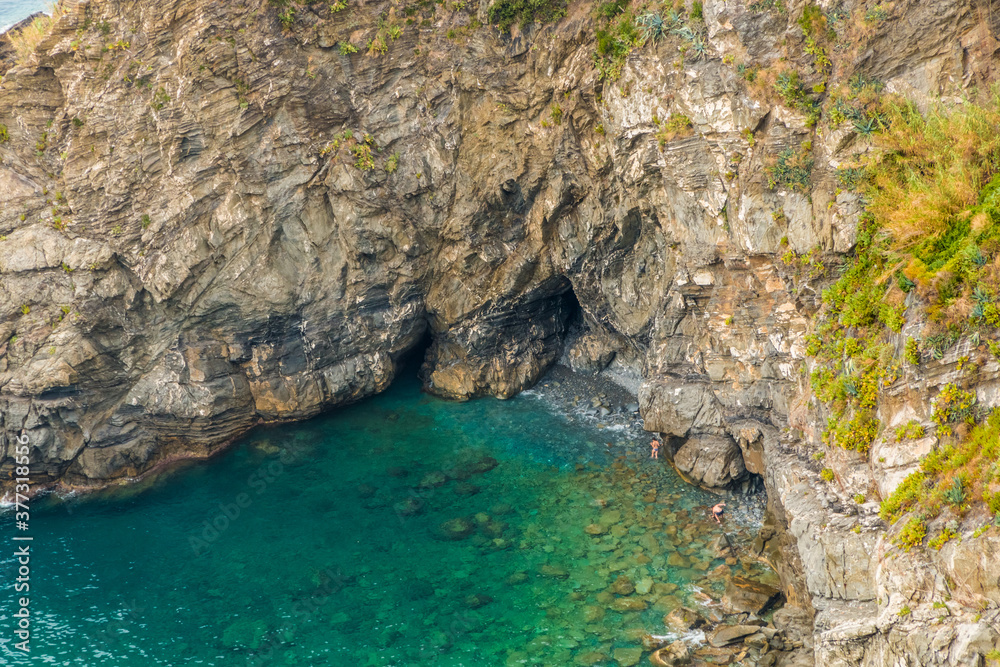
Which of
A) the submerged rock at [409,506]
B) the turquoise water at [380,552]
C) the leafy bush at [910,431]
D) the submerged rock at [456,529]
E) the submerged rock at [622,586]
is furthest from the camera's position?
the submerged rock at [409,506]

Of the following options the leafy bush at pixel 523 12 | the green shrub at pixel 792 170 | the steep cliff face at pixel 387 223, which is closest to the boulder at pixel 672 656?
the steep cliff face at pixel 387 223

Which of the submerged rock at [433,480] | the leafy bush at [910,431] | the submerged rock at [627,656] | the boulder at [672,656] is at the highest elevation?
the leafy bush at [910,431]

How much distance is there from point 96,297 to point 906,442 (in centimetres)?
2789

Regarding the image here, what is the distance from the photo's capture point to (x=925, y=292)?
51.1 ft

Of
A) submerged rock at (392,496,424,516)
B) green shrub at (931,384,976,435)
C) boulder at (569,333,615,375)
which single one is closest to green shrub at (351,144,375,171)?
boulder at (569,333,615,375)

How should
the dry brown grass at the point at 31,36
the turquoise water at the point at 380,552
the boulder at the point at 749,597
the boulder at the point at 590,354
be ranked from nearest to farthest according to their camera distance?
the boulder at the point at 749,597 < the turquoise water at the point at 380,552 < the dry brown grass at the point at 31,36 < the boulder at the point at 590,354

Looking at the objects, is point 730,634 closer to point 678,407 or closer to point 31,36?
point 678,407

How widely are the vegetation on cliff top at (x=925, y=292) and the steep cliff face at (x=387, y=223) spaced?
1.62m

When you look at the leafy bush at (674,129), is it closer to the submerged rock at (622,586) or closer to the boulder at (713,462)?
the boulder at (713,462)

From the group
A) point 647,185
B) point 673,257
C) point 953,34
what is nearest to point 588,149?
point 647,185

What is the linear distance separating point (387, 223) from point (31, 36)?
589 inches

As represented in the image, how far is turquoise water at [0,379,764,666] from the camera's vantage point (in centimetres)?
2039

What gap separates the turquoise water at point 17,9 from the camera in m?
27.5

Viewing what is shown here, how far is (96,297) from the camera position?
90.3ft
